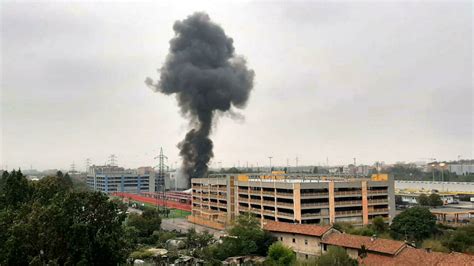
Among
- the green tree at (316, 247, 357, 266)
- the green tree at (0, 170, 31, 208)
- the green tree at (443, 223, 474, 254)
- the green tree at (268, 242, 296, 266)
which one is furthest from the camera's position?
the green tree at (443, 223, 474, 254)

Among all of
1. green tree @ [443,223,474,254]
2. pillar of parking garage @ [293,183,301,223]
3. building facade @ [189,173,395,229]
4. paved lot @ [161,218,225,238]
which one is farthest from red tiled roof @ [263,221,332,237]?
paved lot @ [161,218,225,238]

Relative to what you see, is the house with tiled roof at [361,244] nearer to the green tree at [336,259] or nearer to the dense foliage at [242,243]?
the green tree at [336,259]

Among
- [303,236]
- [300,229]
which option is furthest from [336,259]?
[300,229]

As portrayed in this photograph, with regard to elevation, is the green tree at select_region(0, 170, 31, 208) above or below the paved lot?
above

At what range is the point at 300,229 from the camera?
27984 millimetres

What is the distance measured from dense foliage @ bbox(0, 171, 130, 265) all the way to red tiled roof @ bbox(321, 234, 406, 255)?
12.4 m

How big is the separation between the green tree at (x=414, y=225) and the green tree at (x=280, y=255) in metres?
9.60

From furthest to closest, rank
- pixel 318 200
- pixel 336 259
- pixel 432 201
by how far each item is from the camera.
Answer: pixel 432 201 → pixel 318 200 → pixel 336 259

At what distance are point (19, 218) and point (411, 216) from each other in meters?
24.9

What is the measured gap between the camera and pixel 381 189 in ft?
122

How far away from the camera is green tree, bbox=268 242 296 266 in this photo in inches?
971

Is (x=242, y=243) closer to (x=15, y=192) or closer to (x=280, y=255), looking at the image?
(x=280, y=255)

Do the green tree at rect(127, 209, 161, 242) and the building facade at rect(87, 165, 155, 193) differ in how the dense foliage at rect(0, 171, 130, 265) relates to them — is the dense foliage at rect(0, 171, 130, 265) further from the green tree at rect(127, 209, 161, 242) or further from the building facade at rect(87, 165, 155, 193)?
the building facade at rect(87, 165, 155, 193)

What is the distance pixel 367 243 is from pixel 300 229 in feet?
17.4
